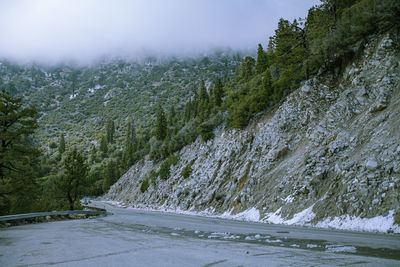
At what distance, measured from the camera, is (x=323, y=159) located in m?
18.6

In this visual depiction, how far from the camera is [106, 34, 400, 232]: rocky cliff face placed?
1400 centimetres

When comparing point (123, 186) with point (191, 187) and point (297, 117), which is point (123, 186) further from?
point (297, 117)

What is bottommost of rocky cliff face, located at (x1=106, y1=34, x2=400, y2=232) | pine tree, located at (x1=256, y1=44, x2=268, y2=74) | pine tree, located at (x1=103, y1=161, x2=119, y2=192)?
pine tree, located at (x1=103, y1=161, x2=119, y2=192)

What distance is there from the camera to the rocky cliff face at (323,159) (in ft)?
45.9

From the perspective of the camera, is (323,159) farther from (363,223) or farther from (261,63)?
(261,63)

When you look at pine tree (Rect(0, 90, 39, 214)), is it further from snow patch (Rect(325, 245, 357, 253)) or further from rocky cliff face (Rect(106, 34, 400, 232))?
snow patch (Rect(325, 245, 357, 253))

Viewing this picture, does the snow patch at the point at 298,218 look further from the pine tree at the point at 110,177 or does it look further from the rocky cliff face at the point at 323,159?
the pine tree at the point at 110,177

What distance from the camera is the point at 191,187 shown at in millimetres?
37000

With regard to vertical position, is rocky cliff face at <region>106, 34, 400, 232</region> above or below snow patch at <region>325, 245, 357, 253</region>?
above

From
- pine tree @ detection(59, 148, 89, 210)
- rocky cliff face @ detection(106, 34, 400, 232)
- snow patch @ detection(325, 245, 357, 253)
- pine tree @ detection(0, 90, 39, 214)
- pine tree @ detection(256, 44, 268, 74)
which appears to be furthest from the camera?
pine tree @ detection(256, 44, 268, 74)

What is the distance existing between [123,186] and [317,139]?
66028mm

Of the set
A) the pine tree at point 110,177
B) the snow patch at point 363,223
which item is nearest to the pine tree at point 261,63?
the snow patch at point 363,223

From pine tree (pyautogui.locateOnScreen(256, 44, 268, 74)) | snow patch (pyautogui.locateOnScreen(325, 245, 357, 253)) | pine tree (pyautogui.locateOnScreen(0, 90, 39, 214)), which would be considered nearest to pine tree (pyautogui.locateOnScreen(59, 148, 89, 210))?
pine tree (pyautogui.locateOnScreen(0, 90, 39, 214))

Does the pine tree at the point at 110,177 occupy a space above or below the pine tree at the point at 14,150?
below
